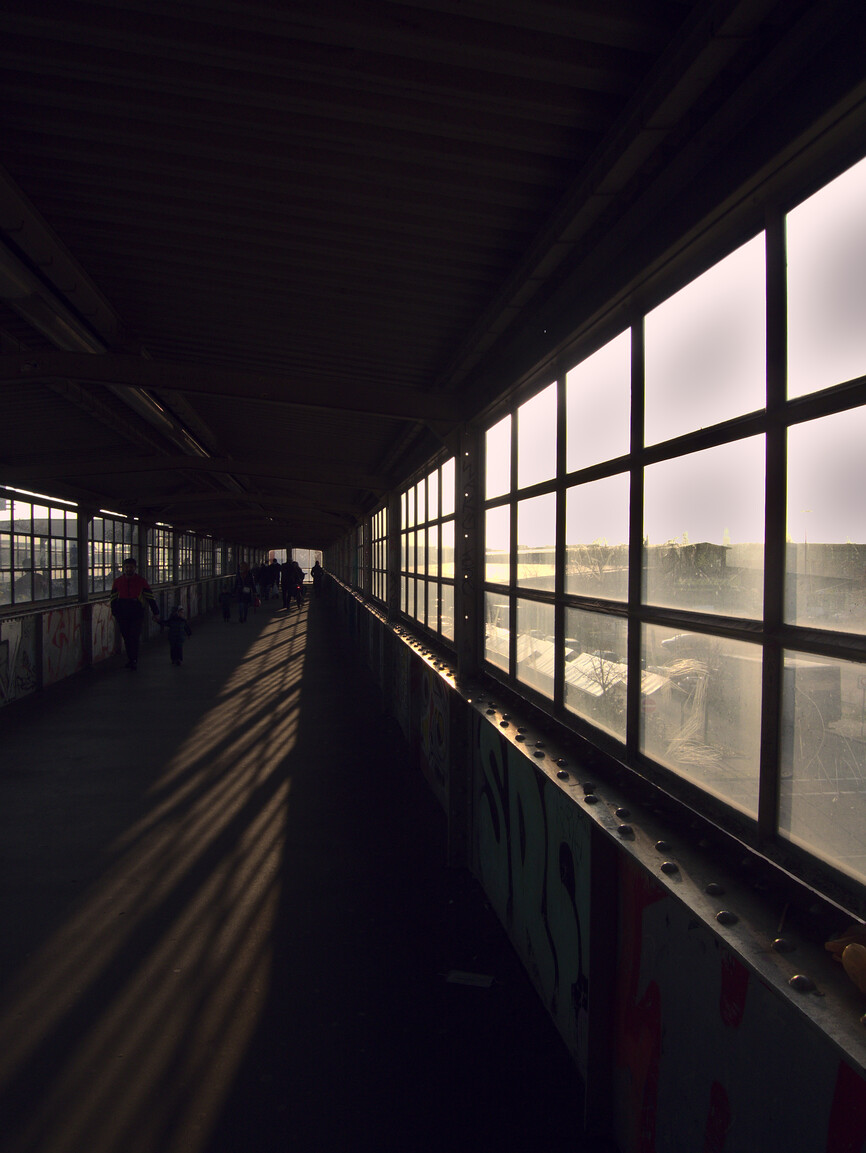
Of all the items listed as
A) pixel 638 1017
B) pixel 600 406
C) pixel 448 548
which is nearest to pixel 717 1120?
pixel 638 1017

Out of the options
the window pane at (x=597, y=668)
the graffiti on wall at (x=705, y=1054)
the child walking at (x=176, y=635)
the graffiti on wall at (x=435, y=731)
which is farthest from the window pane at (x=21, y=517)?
the graffiti on wall at (x=705, y=1054)

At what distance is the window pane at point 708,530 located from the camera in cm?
223

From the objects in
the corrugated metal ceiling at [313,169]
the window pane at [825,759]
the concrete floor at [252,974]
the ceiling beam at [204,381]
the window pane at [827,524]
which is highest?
the corrugated metal ceiling at [313,169]

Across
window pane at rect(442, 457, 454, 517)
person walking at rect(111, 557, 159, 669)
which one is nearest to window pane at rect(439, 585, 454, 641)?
window pane at rect(442, 457, 454, 517)

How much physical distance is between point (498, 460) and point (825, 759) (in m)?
3.74

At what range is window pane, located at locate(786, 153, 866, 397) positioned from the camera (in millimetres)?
1809

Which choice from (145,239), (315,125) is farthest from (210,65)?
(145,239)

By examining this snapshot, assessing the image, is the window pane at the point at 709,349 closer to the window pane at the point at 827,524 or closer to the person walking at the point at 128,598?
the window pane at the point at 827,524

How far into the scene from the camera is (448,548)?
727 cm

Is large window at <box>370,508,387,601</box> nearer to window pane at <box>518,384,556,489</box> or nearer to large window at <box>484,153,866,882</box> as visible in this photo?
window pane at <box>518,384,556,489</box>

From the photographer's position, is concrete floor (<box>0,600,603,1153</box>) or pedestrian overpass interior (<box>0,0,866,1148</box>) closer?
pedestrian overpass interior (<box>0,0,866,1148</box>)

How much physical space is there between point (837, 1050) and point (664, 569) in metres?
1.63

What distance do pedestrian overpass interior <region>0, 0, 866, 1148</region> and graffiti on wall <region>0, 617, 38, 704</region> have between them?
6.71 meters

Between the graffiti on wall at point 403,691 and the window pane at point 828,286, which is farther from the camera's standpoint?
the graffiti on wall at point 403,691
